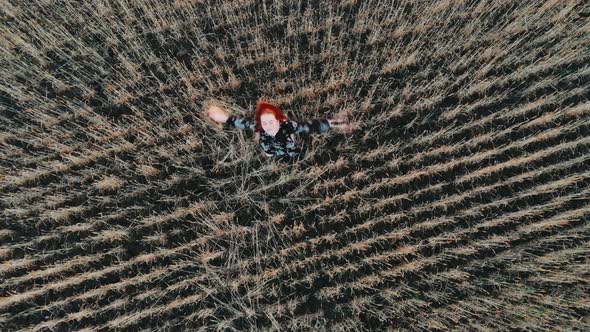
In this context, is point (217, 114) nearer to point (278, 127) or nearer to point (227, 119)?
point (227, 119)

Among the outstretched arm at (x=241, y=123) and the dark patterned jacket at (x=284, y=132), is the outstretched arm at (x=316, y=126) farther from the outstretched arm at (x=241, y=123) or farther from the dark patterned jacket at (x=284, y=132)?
the outstretched arm at (x=241, y=123)

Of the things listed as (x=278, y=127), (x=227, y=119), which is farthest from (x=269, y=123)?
(x=227, y=119)

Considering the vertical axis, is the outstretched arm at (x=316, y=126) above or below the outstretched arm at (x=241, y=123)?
below

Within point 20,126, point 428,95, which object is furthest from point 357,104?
point 20,126

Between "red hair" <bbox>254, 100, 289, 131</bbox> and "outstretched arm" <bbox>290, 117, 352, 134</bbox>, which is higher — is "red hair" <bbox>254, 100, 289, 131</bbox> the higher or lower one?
the higher one

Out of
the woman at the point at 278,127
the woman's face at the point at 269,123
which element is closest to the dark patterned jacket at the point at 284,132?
the woman at the point at 278,127

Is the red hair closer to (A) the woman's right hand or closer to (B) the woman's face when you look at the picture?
(B) the woman's face

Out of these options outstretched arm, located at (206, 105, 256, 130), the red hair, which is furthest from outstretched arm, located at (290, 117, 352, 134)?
outstretched arm, located at (206, 105, 256, 130)

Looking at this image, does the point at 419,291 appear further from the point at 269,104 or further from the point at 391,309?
the point at 269,104
